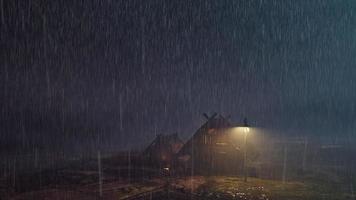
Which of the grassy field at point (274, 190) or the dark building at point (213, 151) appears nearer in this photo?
the grassy field at point (274, 190)

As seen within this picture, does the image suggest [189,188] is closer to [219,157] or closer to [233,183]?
[233,183]

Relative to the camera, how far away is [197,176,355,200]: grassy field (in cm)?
1911

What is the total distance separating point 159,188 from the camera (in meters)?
20.8

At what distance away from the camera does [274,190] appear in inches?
838

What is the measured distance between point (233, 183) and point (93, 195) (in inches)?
470

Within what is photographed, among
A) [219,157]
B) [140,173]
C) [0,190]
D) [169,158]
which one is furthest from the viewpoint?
[169,158]

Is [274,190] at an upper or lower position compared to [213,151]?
lower

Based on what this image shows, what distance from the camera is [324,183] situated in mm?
25062

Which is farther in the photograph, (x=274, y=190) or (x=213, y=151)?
(x=213, y=151)

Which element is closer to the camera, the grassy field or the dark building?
the grassy field

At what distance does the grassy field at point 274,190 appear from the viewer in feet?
62.7

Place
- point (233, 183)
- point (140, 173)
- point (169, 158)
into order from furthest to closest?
point (169, 158) → point (140, 173) → point (233, 183)

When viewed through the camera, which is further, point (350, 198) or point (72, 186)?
point (72, 186)

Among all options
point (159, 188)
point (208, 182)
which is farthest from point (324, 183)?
point (159, 188)
